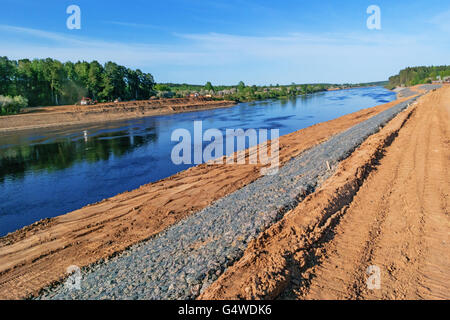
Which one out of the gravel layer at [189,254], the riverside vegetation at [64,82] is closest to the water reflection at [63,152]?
the gravel layer at [189,254]

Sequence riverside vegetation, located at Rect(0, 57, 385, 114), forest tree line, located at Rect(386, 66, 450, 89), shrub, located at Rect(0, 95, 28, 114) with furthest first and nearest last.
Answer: forest tree line, located at Rect(386, 66, 450, 89) → riverside vegetation, located at Rect(0, 57, 385, 114) → shrub, located at Rect(0, 95, 28, 114)

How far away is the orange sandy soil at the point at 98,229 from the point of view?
7.93 meters

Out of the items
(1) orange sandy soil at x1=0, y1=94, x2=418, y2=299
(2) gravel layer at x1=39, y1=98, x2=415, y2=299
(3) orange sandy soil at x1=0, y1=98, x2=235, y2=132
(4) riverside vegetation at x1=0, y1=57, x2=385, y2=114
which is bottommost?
(1) orange sandy soil at x1=0, y1=94, x2=418, y2=299

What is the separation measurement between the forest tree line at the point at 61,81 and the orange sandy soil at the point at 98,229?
63163mm

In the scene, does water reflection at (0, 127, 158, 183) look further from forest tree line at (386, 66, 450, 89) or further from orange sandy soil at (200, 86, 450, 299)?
forest tree line at (386, 66, 450, 89)

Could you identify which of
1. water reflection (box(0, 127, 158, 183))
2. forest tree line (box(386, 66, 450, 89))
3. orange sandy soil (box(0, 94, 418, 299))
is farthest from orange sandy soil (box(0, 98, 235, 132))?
forest tree line (box(386, 66, 450, 89))

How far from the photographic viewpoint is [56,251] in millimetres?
8945

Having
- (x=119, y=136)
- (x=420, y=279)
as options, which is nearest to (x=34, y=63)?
(x=119, y=136)

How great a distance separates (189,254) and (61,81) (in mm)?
79666

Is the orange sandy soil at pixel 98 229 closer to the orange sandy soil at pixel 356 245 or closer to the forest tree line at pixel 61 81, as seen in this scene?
the orange sandy soil at pixel 356 245

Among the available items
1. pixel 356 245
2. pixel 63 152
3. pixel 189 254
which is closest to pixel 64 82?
pixel 63 152

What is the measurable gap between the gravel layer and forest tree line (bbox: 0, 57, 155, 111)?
6832cm

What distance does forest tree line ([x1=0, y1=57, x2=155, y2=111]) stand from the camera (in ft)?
206

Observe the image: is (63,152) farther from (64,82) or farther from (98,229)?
(64,82)
